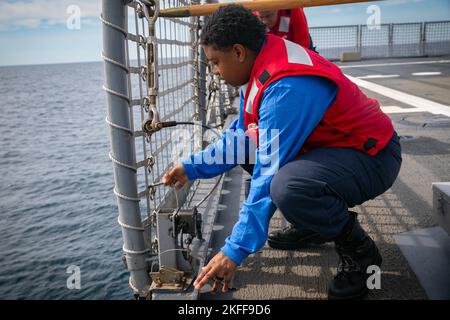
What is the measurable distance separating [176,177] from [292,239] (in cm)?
78

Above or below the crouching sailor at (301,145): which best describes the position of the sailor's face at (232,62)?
above

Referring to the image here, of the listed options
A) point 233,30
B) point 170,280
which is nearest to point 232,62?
point 233,30

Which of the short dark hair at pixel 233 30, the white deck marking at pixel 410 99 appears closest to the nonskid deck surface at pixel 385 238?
the short dark hair at pixel 233 30

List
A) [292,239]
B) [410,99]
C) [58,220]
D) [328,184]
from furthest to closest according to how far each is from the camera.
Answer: [58,220] → [410,99] → [292,239] → [328,184]

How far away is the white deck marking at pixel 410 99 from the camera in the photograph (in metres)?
6.11

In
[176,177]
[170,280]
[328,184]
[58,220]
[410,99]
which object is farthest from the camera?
[58,220]

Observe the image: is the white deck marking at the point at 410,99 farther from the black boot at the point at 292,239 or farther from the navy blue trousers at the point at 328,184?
the navy blue trousers at the point at 328,184

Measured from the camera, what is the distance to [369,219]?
2709mm

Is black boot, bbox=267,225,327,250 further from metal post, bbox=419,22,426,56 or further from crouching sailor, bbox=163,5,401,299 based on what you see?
metal post, bbox=419,22,426,56

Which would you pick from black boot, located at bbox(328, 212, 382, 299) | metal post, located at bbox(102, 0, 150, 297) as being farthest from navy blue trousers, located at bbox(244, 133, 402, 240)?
metal post, located at bbox(102, 0, 150, 297)

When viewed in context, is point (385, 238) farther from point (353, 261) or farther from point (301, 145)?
point (301, 145)

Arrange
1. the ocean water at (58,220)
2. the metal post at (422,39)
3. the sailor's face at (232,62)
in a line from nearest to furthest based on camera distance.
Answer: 1. the sailor's face at (232,62)
2. the ocean water at (58,220)
3. the metal post at (422,39)

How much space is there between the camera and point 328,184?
169 centimetres
